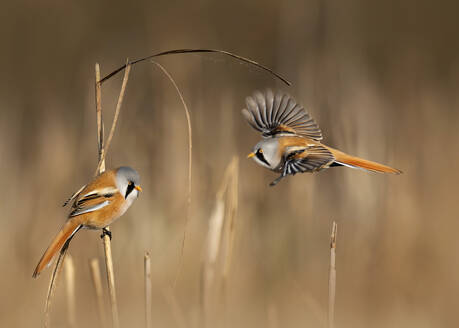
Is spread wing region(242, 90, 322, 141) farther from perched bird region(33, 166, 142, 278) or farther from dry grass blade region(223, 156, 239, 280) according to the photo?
perched bird region(33, 166, 142, 278)

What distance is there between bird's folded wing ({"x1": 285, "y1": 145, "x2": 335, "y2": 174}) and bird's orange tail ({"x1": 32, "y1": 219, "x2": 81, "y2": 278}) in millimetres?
737

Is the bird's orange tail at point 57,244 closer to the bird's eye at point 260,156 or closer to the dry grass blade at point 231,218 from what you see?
the dry grass blade at point 231,218

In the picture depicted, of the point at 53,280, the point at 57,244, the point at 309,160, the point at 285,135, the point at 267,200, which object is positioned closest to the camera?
the point at 53,280

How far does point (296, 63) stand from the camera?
175 inches

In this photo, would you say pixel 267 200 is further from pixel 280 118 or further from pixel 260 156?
pixel 260 156

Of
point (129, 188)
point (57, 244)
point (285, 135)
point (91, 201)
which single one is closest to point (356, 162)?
point (285, 135)

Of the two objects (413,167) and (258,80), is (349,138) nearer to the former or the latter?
(413,167)

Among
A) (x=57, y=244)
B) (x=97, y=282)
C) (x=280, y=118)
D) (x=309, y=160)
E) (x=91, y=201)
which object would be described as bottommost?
(x=97, y=282)

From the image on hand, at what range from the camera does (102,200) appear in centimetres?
216

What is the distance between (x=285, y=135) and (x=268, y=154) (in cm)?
20

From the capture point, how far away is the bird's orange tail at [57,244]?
72.1 inches

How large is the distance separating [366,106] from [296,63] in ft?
2.48

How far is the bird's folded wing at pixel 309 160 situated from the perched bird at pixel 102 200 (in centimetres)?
54

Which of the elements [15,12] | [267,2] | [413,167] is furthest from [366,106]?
[15,12]
